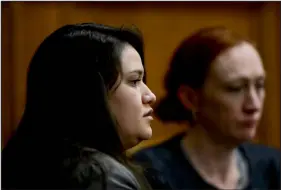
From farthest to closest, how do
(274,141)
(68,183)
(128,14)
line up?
(274,141)
(128,14)
(68,183)

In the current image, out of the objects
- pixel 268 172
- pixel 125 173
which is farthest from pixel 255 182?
pixel 125 173

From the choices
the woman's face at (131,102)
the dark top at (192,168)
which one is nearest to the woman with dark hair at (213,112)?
the dark top at (192,168)

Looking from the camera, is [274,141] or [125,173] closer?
[125,173]

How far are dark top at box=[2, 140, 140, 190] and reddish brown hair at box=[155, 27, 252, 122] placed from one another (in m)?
0.18

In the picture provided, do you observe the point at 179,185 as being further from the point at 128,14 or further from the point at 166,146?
the point at 128,14

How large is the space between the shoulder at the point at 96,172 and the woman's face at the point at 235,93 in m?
0.21

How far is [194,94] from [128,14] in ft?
0.41

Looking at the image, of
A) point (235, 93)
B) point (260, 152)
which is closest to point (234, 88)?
point (235, 93)

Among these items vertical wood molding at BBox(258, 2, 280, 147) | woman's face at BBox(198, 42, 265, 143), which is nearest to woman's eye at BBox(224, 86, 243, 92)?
woman's face at BBox(198, 42, 265, 143)

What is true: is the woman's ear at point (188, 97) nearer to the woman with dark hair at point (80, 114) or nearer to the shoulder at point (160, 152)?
the shoulder at point (160, 152)

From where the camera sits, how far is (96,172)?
0.39m

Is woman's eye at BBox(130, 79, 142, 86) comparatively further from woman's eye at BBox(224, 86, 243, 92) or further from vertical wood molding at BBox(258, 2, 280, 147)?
vertical wood molding at BBox(258, 2, 280, 147)

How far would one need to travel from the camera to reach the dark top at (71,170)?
392 mm

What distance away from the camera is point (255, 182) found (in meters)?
0.61
